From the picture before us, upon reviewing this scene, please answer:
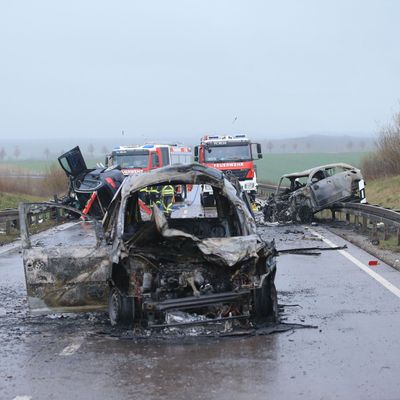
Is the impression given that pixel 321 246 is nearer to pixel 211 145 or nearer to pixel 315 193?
pixel 315 193

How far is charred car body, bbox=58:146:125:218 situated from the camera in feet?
67.8

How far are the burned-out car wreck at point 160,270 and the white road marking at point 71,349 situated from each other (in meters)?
0.59

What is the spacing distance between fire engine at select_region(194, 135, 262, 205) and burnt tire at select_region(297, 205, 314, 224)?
9.39 meters

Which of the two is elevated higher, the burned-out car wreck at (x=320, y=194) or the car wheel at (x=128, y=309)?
the car wheel at (x=128, y=309)

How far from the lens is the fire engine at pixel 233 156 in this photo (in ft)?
112

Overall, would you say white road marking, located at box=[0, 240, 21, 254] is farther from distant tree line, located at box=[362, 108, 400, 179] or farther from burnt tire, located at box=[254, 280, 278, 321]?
distant tree line, located at box=[362, 108, 400, 179]

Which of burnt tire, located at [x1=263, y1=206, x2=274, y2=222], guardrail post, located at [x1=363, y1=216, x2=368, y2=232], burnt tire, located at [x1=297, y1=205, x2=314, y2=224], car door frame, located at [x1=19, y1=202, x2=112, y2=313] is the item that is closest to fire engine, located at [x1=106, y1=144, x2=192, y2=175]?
burnt tire, located at [x1=263, y1=206, x2=274, y2=222]

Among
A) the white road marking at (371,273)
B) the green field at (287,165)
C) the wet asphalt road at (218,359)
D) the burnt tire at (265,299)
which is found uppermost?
the burnt tire at (265,299)

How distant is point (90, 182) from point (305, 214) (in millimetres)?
6469

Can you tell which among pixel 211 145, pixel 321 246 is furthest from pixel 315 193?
pixel 211 145

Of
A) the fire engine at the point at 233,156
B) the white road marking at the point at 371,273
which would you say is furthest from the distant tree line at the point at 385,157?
the white road marking at the point at 371,273

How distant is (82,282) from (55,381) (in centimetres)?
236

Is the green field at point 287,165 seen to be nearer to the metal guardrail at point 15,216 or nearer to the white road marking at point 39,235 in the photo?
the metal guardrail at point 15,216

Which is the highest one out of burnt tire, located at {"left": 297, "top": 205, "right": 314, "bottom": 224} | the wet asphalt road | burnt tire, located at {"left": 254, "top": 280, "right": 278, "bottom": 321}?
burnt tire, located at {"left": 254, "top": 280, "right": 278, "bottom": 321}
